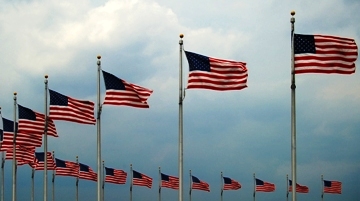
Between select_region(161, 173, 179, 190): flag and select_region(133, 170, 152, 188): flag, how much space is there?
3.85 m

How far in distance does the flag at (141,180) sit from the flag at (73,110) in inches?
1445

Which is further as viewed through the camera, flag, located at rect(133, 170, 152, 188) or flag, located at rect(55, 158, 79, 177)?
flag, located at rect(133, 170, 152, 188)

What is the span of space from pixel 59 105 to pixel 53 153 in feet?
92.9

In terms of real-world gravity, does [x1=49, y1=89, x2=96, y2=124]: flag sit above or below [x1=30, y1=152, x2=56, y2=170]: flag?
above

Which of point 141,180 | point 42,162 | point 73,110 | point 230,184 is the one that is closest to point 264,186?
point 230,184

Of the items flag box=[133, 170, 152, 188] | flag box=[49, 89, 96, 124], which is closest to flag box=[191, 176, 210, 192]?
flag box=[133, 170, 152, 188]

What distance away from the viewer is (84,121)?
4225 cm

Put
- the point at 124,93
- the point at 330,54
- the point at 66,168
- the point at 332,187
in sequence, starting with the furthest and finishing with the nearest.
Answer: the point at 332,187 → the point at 66,168 → the point at 124,93 → the point at 330,54

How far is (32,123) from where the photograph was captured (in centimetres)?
4709

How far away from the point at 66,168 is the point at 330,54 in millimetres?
41245

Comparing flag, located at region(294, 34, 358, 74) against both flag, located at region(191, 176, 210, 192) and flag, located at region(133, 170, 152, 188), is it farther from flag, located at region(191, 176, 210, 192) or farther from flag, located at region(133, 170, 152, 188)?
flag, located at region(191, 176, 210, 192)

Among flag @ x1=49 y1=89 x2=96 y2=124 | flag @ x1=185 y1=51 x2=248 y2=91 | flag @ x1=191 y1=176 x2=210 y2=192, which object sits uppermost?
flag @ x1=185 y1=51 x2=248 y2=91

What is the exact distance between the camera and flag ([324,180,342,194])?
93.4 meters

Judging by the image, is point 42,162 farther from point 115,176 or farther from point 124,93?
point 124,93
